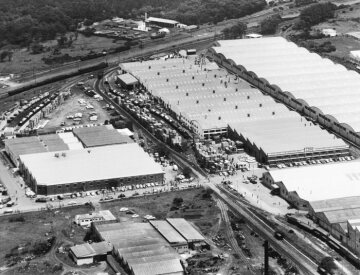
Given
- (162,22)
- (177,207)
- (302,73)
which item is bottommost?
(162,22)

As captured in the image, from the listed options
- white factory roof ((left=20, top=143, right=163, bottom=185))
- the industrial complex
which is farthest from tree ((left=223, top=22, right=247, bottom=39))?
white factory roof ((left=20, top=143, right=163, bottom=185))

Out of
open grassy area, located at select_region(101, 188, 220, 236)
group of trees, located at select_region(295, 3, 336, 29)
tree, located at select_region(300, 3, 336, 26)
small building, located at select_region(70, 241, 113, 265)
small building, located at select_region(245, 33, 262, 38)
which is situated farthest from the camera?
tree, located at select_region(300, 3, 336, 26)

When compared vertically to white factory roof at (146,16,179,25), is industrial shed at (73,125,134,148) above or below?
above

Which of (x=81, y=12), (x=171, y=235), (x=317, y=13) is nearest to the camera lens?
(x=171, y=235)

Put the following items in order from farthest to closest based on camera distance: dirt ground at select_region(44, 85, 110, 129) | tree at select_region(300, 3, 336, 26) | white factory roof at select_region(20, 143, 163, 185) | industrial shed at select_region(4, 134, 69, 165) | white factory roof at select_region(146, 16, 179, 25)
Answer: white factory roof at select_region(146, 16, 179, 25) < tree at select_region(300, 3, 336, 26) < dirt ground at select_region(44, 85, 110, 129) < industrial shed at select_region(4, 134, 69, 165) < white factory roof at select_region(20, 143, 163, 185)

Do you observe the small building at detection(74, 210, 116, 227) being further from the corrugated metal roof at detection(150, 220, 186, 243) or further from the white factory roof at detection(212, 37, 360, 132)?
the white factory roof at detection(212, 37, 360, 132)

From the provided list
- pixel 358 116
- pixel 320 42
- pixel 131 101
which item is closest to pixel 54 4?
pixel 320 42

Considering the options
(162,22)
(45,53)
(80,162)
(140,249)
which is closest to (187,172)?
(80,162)

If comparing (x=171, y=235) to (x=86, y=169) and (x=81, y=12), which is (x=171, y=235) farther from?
(x=81, y=12)

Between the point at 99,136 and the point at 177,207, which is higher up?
the point at 99,136
